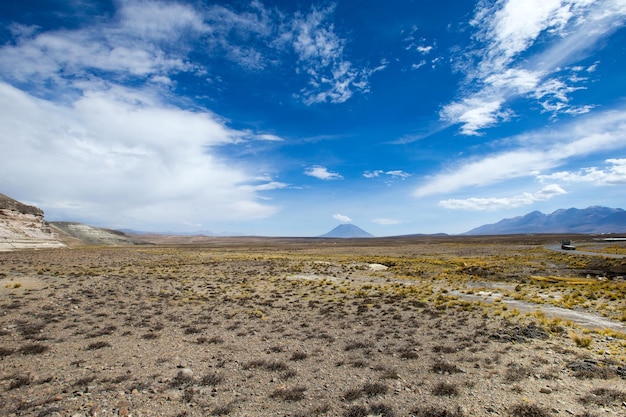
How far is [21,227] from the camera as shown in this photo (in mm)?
72875

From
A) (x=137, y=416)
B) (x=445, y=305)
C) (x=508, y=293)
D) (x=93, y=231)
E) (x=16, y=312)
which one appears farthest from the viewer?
(x=93, y=231)

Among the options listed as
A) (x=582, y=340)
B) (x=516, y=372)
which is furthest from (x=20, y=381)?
(x=582, y=340)

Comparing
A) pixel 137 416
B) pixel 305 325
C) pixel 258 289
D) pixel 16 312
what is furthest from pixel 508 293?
pixel 16 312

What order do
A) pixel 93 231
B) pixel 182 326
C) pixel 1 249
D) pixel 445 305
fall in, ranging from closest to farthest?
pixel 182 326
pixel 445 305
pixel 1 249
pixel 93 231

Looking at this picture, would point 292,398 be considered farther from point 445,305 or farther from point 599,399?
point 445,305

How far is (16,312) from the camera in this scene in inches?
628

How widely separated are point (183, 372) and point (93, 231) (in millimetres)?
143801

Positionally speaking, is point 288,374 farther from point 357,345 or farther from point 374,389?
point 357,345

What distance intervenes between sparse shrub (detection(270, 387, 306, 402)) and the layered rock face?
77975 millimetres

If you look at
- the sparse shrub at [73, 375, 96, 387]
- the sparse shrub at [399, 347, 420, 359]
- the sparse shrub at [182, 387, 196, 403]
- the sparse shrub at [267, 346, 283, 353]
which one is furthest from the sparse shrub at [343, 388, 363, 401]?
the sparse shrub at [73, 375, 96, 387]

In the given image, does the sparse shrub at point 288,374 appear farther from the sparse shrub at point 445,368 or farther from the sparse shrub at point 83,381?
the sparse shrub at point 83,381

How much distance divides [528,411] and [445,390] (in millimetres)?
1909

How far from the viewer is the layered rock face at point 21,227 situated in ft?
217

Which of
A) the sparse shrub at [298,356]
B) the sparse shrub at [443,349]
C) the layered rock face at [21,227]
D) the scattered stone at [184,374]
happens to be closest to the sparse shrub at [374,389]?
the sparse shrub at [298,356]
